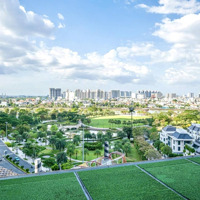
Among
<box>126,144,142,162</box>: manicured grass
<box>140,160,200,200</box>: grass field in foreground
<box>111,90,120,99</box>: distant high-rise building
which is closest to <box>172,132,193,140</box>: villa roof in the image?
<box>126,144,142,162</box>: manicured grass

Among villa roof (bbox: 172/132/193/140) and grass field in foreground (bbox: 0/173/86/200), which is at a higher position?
grass field in foreground (bbox: 0/173/86/200)

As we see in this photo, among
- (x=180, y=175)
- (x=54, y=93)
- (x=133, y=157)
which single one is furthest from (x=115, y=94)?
(x=180, y=175)

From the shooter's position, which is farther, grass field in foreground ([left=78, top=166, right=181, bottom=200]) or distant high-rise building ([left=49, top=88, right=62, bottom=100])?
distant high-rise building ([left=49, top=88, right=62, bottom=100])

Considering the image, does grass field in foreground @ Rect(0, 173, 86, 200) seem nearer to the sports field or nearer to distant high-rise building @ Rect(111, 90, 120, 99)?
Result: the sports field

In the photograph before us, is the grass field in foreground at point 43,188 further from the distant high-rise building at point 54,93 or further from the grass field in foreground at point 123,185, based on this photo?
the distant high-rise building at point 54,93

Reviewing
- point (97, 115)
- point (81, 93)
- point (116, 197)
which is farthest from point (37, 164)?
point (81, 93)

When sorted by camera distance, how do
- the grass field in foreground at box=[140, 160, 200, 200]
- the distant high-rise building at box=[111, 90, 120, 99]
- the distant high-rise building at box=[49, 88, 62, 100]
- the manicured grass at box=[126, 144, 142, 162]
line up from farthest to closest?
1. the distant high-rise building at box=[111, 90, 120, 99]
2. the distant high-rise building at box=[49, 88, 62, 100]
3. the manicured grass at box=[126, 144, 142, 162]
4. the grass field in foreground at box=[140, 160, 200, 200]
